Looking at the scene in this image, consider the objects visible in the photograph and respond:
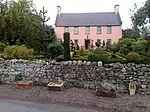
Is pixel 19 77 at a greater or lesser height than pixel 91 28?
lesser

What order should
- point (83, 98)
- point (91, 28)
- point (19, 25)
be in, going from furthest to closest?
1. point (91, 28)
2. point (19, 25)
3. point (83, 98)

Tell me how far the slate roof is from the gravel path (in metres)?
29.4

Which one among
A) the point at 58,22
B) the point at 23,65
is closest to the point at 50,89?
the point at 23,65

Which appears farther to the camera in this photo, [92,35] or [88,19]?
[88,19]

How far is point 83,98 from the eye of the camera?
10.9 m

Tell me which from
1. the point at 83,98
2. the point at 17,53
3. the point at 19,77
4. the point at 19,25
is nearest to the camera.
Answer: the point at 83,98

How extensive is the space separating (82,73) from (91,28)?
28687 mm

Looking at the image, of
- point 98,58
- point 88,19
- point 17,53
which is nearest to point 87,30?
point 88,19

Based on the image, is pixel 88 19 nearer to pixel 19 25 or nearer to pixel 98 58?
pixel 19 25

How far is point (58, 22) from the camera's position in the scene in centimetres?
4175

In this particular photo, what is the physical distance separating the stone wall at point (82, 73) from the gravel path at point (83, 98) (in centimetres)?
71

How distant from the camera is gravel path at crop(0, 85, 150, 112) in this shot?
9.77m

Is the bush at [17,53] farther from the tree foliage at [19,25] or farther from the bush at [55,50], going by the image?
the tree foliage at [19,25]

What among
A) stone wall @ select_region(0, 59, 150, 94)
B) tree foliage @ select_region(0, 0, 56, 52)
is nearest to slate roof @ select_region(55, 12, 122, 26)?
tree foliage @ select_region(0, 0, 56, 52)
